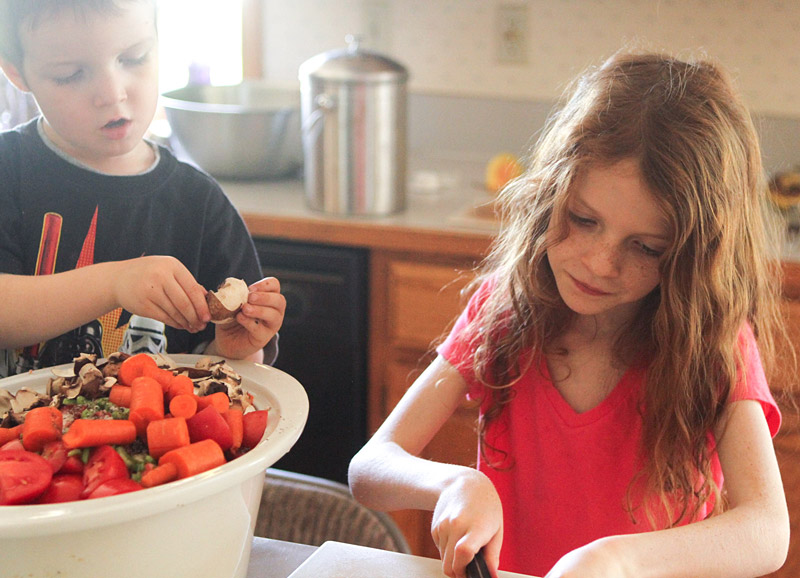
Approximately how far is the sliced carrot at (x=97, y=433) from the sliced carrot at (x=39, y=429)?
0.04ft

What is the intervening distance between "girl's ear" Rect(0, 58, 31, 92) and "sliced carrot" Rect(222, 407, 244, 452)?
0.37m

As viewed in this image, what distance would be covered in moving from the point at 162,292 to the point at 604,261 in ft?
1.26

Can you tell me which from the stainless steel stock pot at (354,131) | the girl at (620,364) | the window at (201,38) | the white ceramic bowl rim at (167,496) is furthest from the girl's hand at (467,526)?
the window at (201,38)

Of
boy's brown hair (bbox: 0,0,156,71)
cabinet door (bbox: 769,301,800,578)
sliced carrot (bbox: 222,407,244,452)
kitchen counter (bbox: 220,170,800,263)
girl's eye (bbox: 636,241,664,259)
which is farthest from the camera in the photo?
kitchen counter (bbox: 220,170,800,263)

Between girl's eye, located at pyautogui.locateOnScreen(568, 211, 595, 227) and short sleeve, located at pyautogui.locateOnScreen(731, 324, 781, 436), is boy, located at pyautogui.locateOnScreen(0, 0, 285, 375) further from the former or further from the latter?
short sleeve, located at pyautogui.locateOnScreen(731, 324, 781, 436)

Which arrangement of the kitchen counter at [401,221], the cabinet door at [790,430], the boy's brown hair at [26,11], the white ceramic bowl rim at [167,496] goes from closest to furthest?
the white ceramic bowl rim at [167,496], the boy's brown hair at [26,11], the cabinet door at [790,430], the kitchen counter at [401,221]

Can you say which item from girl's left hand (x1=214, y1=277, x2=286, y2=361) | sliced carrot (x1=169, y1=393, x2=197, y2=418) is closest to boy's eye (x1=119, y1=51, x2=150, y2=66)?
girl's left hand (x1=214, y1=277, x2=286, y2=361)

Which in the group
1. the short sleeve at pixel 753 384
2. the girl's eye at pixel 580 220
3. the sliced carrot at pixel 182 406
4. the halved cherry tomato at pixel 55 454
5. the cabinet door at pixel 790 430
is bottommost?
the cabinet door at pixel 790 430

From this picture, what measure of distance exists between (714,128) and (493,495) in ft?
1.29

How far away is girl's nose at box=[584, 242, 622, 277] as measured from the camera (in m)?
0.78

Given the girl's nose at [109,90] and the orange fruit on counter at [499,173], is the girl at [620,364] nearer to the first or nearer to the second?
the girl's nose at [109,90]

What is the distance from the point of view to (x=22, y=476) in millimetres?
505

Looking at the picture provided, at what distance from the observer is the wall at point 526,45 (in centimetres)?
196

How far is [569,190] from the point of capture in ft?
2.68
